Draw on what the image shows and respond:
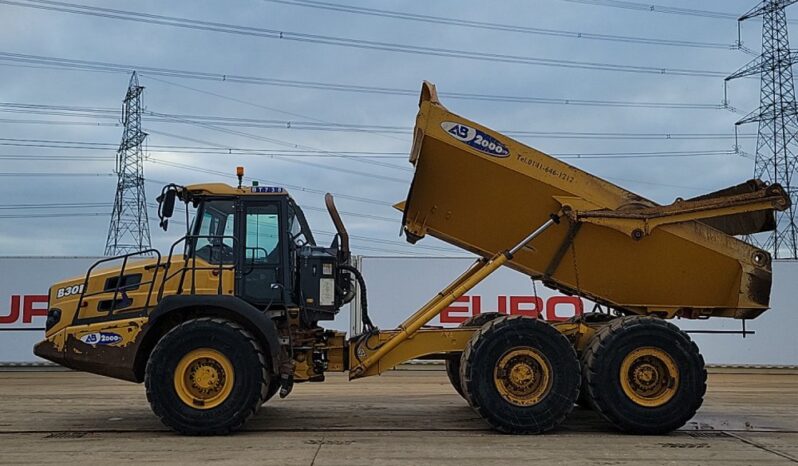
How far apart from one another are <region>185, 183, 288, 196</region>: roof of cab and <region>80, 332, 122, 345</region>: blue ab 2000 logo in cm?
182

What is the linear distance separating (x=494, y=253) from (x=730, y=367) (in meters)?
11.4

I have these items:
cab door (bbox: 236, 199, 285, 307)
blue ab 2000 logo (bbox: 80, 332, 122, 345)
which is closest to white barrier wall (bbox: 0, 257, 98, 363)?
blue ab 2000 logo (bbox: 80, 332, 122, 345)

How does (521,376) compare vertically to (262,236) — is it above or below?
below

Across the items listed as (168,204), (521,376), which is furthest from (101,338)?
(521,376)

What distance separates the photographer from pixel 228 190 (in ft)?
29.2

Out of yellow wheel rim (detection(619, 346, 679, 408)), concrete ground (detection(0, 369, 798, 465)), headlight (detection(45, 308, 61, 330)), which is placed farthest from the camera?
headlight (detection(45, 308, 61, 330))

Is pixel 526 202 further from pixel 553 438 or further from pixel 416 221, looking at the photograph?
pixel 553 438

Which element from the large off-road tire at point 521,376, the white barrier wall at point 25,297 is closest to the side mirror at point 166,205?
the large off-road tire at point 521,376

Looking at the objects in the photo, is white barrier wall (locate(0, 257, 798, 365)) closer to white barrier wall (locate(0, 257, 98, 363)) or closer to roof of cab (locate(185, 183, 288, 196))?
white barrier wall (locate(0, 257, 98, 363))

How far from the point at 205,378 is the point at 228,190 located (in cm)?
221

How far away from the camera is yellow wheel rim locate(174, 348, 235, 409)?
317 inches

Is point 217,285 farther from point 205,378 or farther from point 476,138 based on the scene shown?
point 476,138

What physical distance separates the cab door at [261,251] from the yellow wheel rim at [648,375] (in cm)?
399

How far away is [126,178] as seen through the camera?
30.1 m
